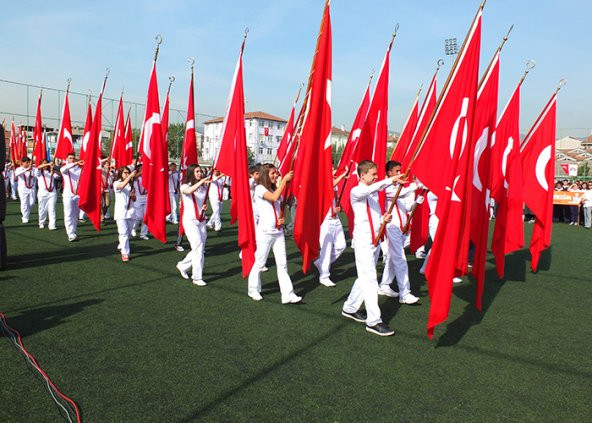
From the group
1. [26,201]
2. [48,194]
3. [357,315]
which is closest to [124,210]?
[48,194]

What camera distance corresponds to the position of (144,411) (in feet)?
11.4

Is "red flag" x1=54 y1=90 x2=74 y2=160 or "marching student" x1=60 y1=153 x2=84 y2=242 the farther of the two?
"red flag" x1=54 y1=90 x2=74 y2=160

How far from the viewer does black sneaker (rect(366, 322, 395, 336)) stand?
5.29 metres

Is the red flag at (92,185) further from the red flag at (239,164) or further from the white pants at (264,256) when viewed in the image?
the white pants at (264,256)

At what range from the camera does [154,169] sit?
8602 millimetres

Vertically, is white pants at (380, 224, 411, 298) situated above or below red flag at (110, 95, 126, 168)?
below

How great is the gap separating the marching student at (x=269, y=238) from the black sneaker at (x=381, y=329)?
140cm

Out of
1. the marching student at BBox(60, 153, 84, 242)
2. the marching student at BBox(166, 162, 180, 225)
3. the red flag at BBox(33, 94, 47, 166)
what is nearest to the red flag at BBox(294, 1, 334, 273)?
the marching student at BBox(60, 153, 84, 242)

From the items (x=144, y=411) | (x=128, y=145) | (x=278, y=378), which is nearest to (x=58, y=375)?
(x=144, y=411)

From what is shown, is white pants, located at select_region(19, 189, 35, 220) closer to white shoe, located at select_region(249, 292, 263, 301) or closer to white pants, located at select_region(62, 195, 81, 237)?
white pants, located at select_region(62, 195, 81, 237)

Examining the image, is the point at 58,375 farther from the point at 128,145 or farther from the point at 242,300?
the point at 128,145

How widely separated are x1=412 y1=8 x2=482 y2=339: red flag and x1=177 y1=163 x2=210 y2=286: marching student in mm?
3777

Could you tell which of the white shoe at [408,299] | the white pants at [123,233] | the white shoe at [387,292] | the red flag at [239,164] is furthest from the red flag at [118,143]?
the white shoe at [408,299]

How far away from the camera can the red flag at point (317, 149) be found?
600 centimetres
